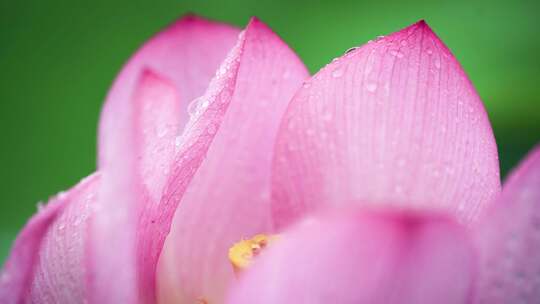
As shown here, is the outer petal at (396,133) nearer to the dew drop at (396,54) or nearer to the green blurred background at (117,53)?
the dew drop at (396,54)

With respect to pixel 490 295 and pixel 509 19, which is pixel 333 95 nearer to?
pixel 490 295

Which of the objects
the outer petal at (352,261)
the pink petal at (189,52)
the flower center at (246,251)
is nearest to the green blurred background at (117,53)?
the pink petal at (189,52)

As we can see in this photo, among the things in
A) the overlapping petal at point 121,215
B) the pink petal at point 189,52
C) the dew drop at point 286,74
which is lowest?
the overlapping petal at point 121,215

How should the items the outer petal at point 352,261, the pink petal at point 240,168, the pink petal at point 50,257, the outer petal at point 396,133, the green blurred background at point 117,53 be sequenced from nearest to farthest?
1. the outer petal at point 352,261
2. the pink petal at point 50,257
3. the outer petal at point 396,133
4. the pink petal at point 240,168
5. the green blurred background at point 117,53

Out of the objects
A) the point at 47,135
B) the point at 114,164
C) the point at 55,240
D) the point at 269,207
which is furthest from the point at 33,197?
the point at 114,164

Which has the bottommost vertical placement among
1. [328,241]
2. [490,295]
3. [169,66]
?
[490,295]

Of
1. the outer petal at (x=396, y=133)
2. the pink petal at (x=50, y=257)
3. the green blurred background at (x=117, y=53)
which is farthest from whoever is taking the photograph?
the green blurred background at (x=117, y=53)

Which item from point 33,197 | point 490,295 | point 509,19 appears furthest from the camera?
point 509,19

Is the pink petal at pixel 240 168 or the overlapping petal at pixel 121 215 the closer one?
the overlapping petal at pixel 121 215
